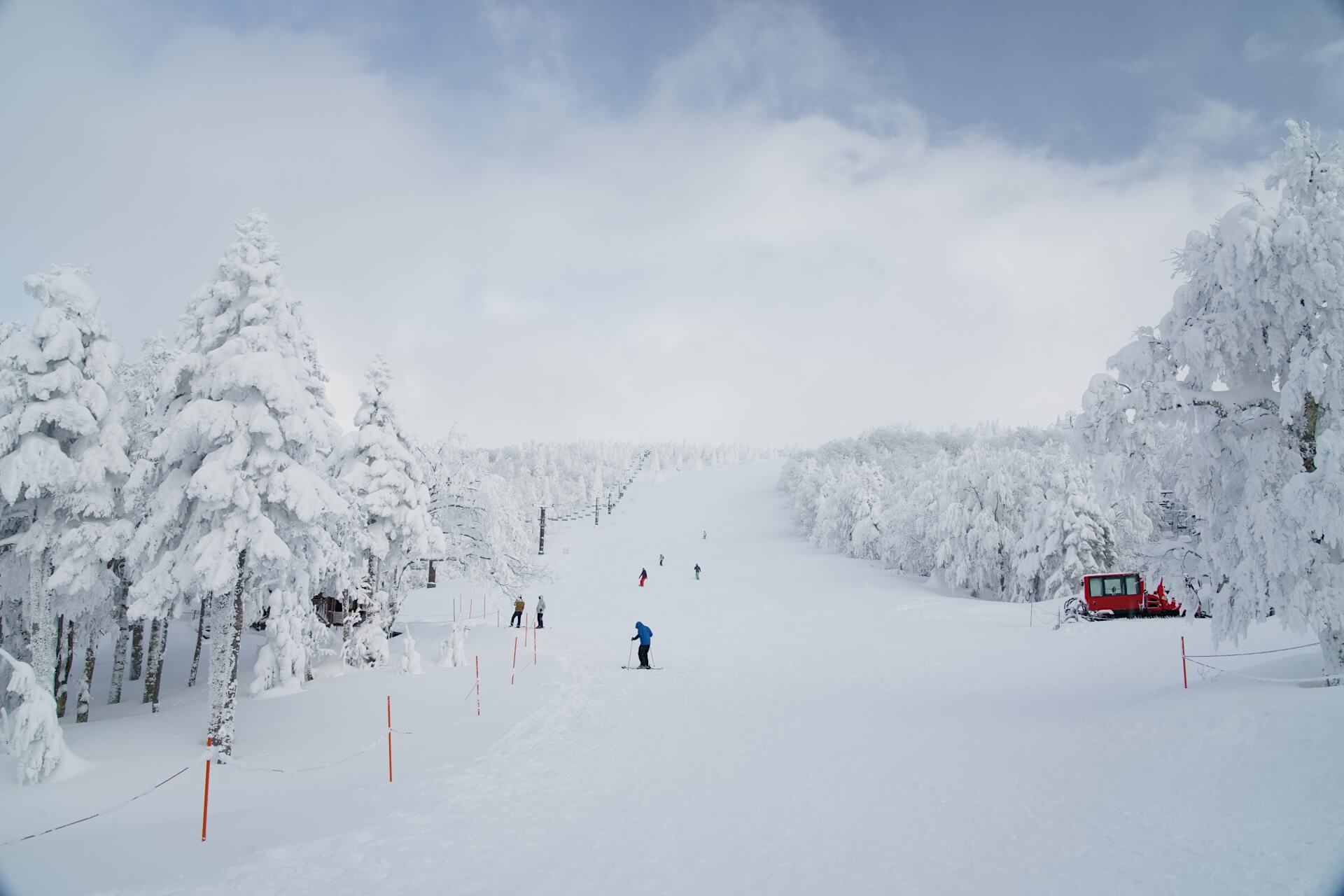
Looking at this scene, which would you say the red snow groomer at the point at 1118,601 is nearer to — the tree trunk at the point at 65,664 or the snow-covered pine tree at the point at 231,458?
the snow-covered pine tree at the point at 231,458

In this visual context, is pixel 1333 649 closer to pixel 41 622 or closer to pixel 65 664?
pixel 41 622

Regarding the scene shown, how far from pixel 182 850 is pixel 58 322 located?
509 inches

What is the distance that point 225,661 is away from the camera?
48.6 feet

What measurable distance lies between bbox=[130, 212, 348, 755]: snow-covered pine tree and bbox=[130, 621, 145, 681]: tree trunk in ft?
50.5

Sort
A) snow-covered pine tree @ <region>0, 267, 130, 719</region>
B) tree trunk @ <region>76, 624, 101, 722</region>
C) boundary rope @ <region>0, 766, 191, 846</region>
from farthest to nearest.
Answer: tree trunk @ <region>76, 624, 101, 722</region> → snow-covered pine tree @ <region>0, 267, 130, 719</region> → boundary rope @ <region>0, 766, 191, 846</region>

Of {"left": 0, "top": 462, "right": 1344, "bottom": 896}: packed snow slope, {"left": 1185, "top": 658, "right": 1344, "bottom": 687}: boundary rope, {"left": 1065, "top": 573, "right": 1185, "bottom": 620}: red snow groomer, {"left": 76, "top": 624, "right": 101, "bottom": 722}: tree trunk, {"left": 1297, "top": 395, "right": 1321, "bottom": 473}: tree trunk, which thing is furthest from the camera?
{"left": 1065, "top": 573, "right": 1185, "bottom": 620}: red snow groomer

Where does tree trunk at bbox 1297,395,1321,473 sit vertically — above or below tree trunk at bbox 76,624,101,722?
above

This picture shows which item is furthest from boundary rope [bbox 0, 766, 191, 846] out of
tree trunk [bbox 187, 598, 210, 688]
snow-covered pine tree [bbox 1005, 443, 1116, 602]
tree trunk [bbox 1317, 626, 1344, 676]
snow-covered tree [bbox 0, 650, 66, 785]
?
snow-covered pine tree [bbox 1005, 443, 1116, 602]

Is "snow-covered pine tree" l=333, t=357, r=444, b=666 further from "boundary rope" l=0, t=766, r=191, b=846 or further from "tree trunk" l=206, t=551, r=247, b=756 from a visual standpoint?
"boundary rope" l=0, t=766, r=191, b=846

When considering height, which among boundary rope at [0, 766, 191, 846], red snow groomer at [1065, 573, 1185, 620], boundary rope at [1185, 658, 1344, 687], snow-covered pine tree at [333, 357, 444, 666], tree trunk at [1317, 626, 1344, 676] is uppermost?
snow-covered pine tree at [333, 357, 444, 666]

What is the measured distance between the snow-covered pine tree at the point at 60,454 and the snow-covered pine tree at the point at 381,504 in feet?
24.4

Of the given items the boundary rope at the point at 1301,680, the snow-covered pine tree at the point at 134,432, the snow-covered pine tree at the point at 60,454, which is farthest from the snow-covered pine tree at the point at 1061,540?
the snow-covered pine tree at the point at 60,454

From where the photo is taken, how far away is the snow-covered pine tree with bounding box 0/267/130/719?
50.2ft

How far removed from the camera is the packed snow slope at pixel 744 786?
7.26 metres
